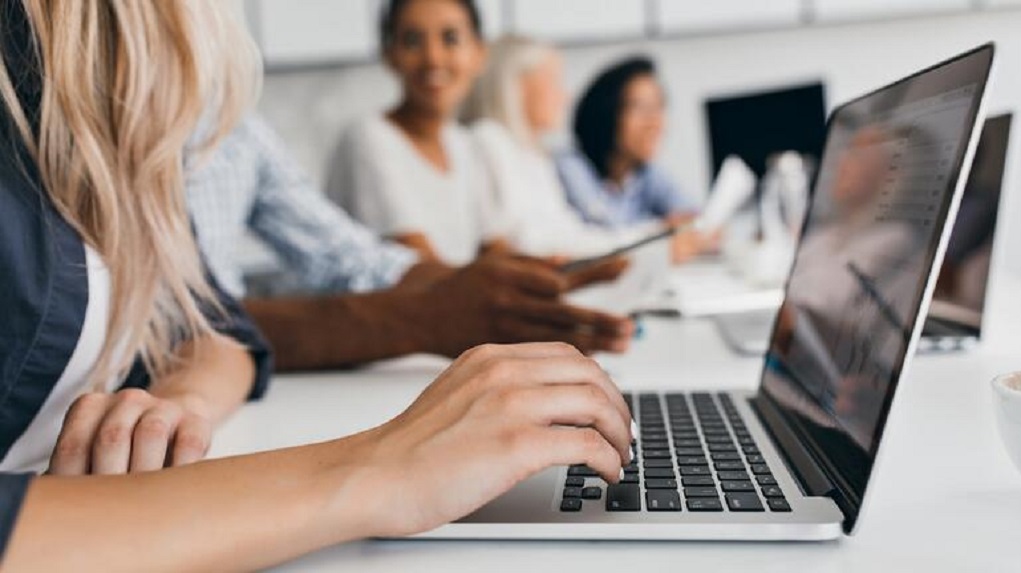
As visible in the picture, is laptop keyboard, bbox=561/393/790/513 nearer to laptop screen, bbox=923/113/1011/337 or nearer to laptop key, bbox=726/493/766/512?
laptop key, bbox=726/493/766/512

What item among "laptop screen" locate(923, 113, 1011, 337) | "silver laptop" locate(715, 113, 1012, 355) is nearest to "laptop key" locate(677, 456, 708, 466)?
"silver laptop" locate(715, 113, 1012, 355)

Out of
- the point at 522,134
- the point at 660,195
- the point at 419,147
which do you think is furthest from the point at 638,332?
the point at 660,195

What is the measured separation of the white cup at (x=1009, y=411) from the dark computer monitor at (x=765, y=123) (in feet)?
4.65

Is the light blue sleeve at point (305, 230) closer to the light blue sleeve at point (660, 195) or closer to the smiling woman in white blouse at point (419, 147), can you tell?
the smiling woman in white blouse at point (419, 147)

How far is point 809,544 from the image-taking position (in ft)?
1.62

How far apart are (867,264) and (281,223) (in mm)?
1116

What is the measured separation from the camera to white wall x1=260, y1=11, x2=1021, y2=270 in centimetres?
389

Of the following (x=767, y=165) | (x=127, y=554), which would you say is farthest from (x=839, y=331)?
(x=767, y=165)

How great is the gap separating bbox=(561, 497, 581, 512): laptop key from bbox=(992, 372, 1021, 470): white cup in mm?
228

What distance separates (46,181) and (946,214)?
1.89 feet

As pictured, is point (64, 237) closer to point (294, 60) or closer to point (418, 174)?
point (418, 174)

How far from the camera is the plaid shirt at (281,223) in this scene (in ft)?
4.83

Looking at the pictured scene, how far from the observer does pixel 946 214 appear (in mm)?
493

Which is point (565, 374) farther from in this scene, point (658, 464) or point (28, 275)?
point (28, 275)
